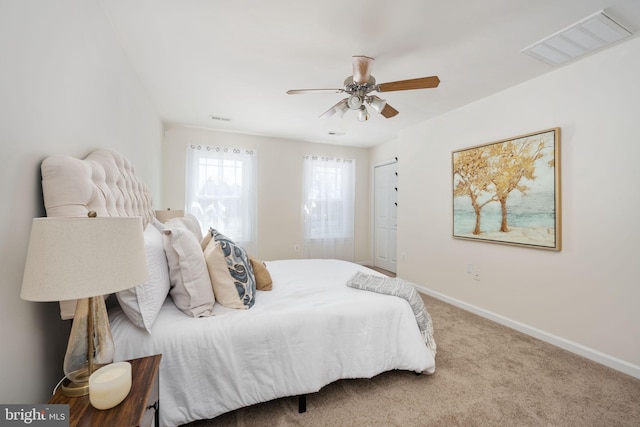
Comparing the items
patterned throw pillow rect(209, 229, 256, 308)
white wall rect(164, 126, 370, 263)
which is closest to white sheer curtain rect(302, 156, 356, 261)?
white wall rect(164, 126, 370, 263)

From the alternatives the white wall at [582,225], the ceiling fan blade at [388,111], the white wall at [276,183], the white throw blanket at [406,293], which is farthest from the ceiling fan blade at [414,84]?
the white wall at [276,183]

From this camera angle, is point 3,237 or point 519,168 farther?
point 519,168

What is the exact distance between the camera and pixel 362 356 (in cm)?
168

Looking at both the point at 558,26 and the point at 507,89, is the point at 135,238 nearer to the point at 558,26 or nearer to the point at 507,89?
the point at 558,26

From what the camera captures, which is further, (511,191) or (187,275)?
(511,191)

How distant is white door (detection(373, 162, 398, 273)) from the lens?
490 centimetres

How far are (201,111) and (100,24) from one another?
1.83m

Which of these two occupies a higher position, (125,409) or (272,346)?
(125,409)

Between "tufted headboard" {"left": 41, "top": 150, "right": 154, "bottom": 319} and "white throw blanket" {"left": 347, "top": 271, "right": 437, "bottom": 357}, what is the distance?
1.59 metres

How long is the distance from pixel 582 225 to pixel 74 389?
3307 mm

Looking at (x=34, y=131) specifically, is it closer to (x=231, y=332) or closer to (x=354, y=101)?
(x=231, y=332)

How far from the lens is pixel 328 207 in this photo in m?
5.06

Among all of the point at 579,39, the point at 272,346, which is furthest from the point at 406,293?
the point at 579,39

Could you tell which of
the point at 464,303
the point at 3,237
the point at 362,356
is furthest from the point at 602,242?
the point at 3,237
